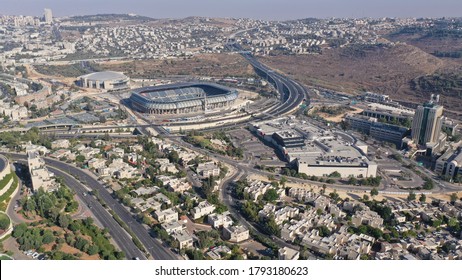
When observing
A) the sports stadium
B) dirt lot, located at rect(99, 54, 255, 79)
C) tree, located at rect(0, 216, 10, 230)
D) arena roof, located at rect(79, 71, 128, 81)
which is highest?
dirt lot, located at rect(99, 54, 255, 79)

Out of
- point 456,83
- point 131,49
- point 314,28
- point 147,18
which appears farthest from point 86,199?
point 147,18

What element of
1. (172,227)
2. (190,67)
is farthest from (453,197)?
Answer: (190,67)

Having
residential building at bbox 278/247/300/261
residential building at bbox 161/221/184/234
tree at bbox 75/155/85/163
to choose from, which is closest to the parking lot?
residential building at bbox 161/221/184/234

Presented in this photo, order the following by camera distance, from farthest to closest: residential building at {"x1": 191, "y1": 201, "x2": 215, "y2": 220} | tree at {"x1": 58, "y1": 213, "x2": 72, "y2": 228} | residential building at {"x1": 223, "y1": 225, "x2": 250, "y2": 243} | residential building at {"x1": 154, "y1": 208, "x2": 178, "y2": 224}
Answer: residential building at {"x1": 191, "y1": 201, "x2": 215, "y2": 220}, residential building at {"x1": 154, "y1": 208, "x2": 178, "y2": 224}, tree at {"x1": 58, "y1": 213, "x2": 72, "y2": 228}, residential building at {"x1": 223, "y1": 225, "x2": 250, "y2": 243}

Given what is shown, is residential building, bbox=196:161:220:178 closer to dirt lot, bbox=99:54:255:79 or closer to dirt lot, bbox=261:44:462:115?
dirt lot, bbox=261:44:462:115

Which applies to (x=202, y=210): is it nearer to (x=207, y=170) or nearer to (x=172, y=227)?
(x=172, y=227)

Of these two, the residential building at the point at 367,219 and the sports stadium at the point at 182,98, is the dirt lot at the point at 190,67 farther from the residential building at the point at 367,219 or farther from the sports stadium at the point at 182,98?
the residential building at the point at 367,219
